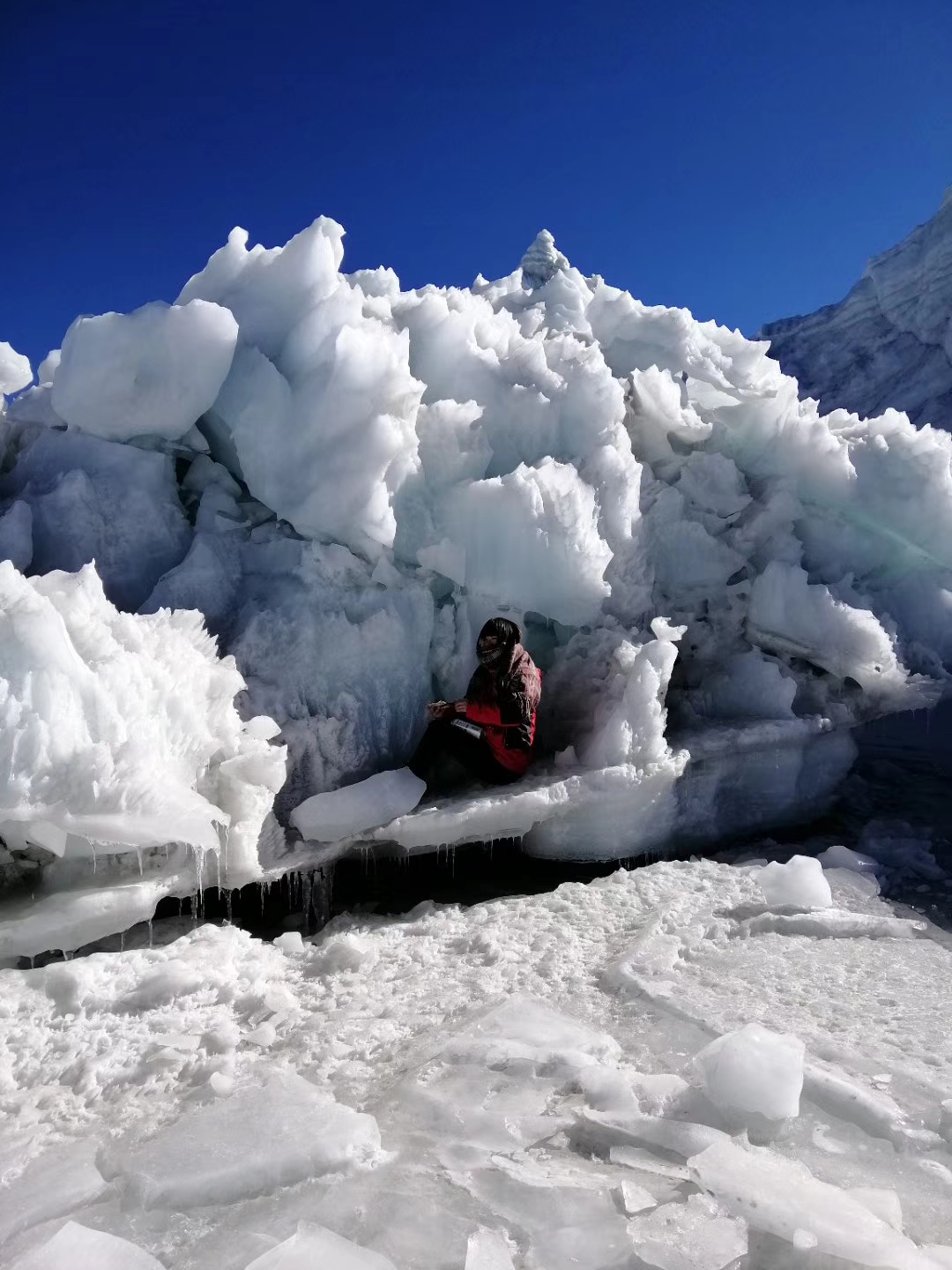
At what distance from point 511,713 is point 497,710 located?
0.08 meters

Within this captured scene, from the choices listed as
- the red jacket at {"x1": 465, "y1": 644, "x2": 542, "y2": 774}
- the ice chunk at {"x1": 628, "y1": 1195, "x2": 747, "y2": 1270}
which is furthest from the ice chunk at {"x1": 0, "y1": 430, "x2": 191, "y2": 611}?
the ice chunk at {"x1": 628, "y1": 1195, "x2": 747, "y2": 1270}

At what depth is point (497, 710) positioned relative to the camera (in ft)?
14.0

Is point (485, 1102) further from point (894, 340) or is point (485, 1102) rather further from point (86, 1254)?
point (894, 340)

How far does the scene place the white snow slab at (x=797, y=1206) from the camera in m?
1.65

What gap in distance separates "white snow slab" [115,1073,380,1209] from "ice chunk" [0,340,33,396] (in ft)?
14.4

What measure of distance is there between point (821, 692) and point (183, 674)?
4.42 meters

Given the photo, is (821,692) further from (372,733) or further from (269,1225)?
(269,1225)

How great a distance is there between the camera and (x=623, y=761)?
4.39 meters

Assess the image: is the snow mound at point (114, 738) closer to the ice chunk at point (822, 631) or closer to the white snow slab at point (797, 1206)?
the white snow slab at point (797, 1206)

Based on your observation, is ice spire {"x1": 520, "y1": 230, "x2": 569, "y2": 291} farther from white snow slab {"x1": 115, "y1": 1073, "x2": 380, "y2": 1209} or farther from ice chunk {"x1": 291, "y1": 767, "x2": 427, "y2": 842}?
white snow slab {"x1": 115, "y1": 1073, "x2": 380, "y2": 1209}

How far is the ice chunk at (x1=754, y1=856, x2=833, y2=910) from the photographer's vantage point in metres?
3.70

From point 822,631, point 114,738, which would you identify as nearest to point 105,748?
point 114,738

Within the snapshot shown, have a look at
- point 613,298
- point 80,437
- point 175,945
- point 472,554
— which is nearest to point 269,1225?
point 175,945

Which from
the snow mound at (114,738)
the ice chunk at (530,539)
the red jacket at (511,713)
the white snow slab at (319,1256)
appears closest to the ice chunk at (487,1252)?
the white snow slab at (319,1256)
